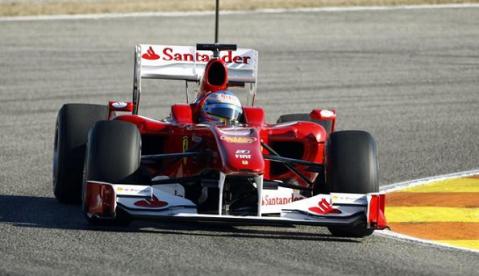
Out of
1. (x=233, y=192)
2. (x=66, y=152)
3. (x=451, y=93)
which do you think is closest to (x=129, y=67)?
(x=451, y=93)

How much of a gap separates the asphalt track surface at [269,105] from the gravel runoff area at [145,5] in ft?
4.59

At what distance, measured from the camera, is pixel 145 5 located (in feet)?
105

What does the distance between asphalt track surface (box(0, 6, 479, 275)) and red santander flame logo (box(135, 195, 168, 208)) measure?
0.23 metres

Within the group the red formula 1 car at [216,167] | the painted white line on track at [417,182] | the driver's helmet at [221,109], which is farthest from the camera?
the painted white line on track at [417,182]

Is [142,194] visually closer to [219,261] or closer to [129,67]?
[219,261]

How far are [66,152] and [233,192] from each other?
76.6 inches

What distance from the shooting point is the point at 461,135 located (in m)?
17.6

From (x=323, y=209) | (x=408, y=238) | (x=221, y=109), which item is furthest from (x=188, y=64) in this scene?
(x=408, y=238)

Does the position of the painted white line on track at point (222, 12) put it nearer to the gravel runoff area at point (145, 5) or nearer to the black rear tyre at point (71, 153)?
the gravel runoff area at point (145, 5)

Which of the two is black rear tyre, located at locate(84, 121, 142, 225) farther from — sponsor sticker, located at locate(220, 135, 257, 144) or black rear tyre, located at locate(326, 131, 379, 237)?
black rear tyre, located at locate(326, 131, 379, 237)

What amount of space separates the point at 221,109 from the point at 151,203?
167 centimetres

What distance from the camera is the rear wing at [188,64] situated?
13609 millimetres

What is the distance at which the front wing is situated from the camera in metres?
10.8

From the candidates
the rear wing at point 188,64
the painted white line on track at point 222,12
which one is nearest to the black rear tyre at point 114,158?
the rear wing at point 188,64
